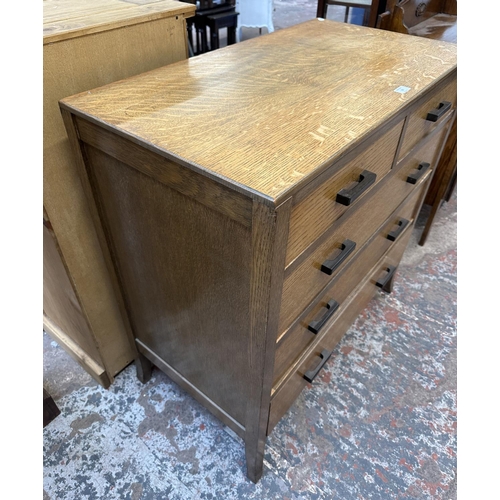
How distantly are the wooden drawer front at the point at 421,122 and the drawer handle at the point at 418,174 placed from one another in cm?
10

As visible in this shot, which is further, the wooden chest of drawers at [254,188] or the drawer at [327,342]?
the drawer at [327,342]

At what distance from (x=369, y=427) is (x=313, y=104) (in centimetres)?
94

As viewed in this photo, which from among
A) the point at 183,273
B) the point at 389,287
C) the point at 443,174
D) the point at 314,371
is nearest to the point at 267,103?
the point at 183,273

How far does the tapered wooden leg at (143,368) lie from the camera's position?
3.80 ft

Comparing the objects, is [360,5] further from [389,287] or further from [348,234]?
[348,234]

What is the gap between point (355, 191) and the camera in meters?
0.67

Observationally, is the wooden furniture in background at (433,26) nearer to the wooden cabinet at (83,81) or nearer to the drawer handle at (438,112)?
the drawer handle at (438,112)

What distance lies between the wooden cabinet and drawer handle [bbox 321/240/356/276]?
559 millimetres

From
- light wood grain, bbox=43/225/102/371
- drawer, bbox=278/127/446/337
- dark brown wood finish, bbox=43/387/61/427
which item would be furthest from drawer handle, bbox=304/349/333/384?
dark brown wood finish, bbox=43/387/61/427

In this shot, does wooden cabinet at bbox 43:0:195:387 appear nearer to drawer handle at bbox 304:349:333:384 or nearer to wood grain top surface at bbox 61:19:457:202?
wood grain top surface at bbox 61:19:457:202

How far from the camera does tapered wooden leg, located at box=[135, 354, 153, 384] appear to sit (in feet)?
3.80

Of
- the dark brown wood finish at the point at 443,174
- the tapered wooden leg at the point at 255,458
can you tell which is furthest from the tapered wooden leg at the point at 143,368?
the dark brown wood finish at the point at 443,174

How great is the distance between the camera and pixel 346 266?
918 millimetres

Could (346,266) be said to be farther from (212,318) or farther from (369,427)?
(369,427)
